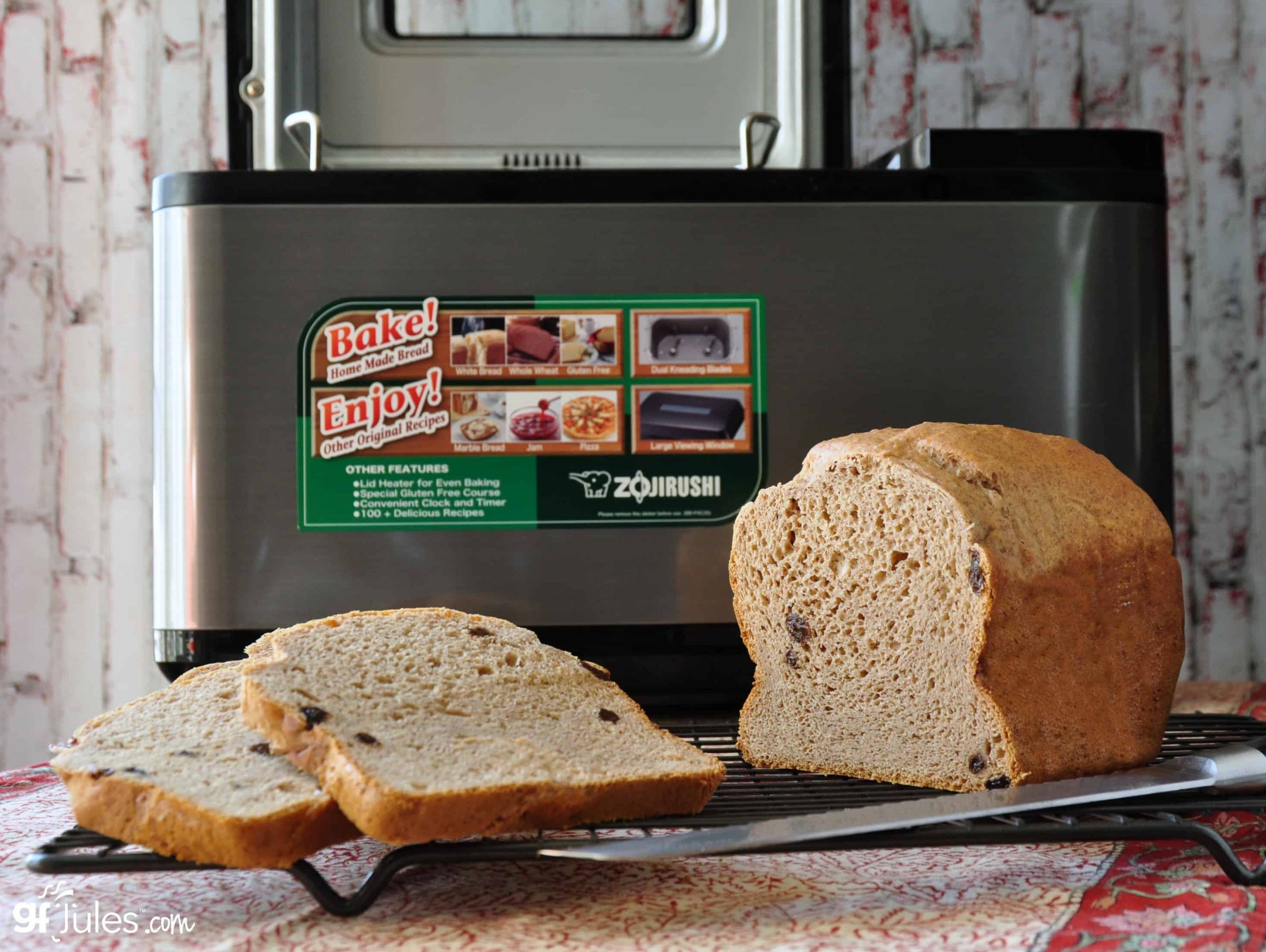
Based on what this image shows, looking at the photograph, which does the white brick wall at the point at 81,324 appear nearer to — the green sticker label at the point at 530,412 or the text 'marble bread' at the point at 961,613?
the green sticker label at the point at 530,412

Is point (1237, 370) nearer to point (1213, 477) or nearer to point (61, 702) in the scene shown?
point (1213, 477)

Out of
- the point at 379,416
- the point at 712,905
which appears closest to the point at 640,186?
the point at 379,416

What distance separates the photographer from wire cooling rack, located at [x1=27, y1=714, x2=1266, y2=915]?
664mm

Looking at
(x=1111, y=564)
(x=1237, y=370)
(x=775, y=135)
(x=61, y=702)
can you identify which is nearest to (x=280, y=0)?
(x=775, y=135)

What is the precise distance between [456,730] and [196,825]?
0.61 feet

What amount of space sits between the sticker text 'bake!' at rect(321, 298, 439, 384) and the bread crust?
0.51 metres

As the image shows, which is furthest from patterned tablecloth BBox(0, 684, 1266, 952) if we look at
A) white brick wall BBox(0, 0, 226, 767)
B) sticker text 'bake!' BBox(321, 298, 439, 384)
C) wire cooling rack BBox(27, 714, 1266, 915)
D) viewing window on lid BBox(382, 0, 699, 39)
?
viewing window on lid BBox(382, 0, 699, 39)

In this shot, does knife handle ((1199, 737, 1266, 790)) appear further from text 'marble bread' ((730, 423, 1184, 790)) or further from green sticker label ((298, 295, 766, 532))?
green sticker label ((298, 295, 766, 532))

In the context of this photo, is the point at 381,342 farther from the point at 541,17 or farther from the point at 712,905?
the point at 541,17

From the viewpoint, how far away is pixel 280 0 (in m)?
1.24

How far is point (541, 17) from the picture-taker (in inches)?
67.2

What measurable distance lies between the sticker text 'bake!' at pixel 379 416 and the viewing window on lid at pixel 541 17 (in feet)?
2.52

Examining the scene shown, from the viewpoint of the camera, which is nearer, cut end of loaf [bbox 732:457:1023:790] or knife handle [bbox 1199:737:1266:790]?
knife handle [bbox 1199:737:1266:790]

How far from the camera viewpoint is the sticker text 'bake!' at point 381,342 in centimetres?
113
